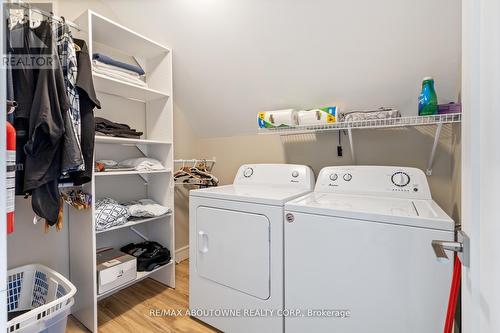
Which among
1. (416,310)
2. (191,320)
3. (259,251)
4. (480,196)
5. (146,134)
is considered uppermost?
(146,134)

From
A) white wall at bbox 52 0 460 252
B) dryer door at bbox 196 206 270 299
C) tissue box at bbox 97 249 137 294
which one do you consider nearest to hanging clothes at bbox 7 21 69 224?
tissue box at bbox 97 249 137 294

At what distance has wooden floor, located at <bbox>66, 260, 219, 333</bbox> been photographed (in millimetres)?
1635

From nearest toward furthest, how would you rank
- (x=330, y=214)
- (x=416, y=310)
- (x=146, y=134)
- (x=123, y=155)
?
(x=416, y=310) < (x=330, y=214) < (x=123, y=155) < (x=146, y=134)

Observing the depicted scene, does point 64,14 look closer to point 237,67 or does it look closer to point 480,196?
point 237,67

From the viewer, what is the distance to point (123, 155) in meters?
2.14

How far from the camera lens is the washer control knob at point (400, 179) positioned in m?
1.48

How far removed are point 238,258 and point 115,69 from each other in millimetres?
1566

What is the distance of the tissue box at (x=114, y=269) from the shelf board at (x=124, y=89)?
4.27 ft

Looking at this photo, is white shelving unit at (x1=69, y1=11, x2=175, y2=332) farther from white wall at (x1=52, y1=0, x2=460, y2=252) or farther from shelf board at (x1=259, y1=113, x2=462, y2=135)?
shelf board at (x1=259, y1=113, x2=462, y2=135)

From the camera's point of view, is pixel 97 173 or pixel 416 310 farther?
pixel 97 173

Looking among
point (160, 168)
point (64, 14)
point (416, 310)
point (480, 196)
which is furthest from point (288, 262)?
point (64, 14)

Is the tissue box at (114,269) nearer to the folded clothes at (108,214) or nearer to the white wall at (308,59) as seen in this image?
the folded clothes at (108,214)

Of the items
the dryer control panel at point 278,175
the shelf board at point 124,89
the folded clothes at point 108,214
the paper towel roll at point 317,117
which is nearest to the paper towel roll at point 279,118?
the paper towel roll at point 317,117

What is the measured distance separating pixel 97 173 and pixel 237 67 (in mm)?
1292
